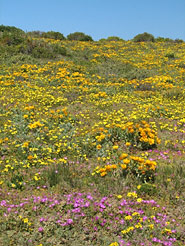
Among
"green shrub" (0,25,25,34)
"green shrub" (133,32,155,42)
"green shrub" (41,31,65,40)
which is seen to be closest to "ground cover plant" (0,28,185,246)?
"green shrub" (0,25,25,34)

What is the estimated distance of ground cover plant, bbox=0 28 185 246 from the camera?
4.50m

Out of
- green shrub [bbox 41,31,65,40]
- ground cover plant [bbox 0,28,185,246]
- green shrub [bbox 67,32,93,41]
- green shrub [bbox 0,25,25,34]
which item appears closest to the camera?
ground cover plant [bbox 0,28,185,246]

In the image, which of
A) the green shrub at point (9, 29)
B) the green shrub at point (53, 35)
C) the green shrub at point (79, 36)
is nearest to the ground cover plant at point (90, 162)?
the green shrub at point (9, 29)

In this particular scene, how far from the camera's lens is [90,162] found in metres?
6.56

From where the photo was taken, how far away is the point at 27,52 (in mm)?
18359

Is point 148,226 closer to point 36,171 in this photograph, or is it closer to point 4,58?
point 36,171

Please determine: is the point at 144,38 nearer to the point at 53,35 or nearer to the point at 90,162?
the point at 53,35

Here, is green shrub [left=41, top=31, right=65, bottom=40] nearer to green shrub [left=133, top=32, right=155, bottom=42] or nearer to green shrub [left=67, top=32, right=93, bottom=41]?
green shrub [left=67, top=32, right=93, bottom=41]

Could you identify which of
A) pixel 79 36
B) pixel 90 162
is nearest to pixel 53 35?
pixel 79 36

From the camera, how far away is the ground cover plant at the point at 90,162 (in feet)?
14.8

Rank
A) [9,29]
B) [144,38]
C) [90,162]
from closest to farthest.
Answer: [90,162] < [9,29] < [144,38]

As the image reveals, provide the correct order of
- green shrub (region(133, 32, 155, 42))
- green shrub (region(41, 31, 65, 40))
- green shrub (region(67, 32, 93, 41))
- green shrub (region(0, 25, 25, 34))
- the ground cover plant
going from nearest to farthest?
the ground cover plant → green shrub (region(0, 25, 25, 34)) → green shrub (region(41, 31, 65, 40)) → green shrub (region(67, 32, 93, 41)) → green shrub (region(133, 32, 155, 42))

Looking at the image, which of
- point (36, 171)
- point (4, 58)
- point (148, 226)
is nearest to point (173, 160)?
point (148, 226)

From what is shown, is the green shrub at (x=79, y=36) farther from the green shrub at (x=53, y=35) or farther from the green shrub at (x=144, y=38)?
the green shrub at (x=144, y=38)
